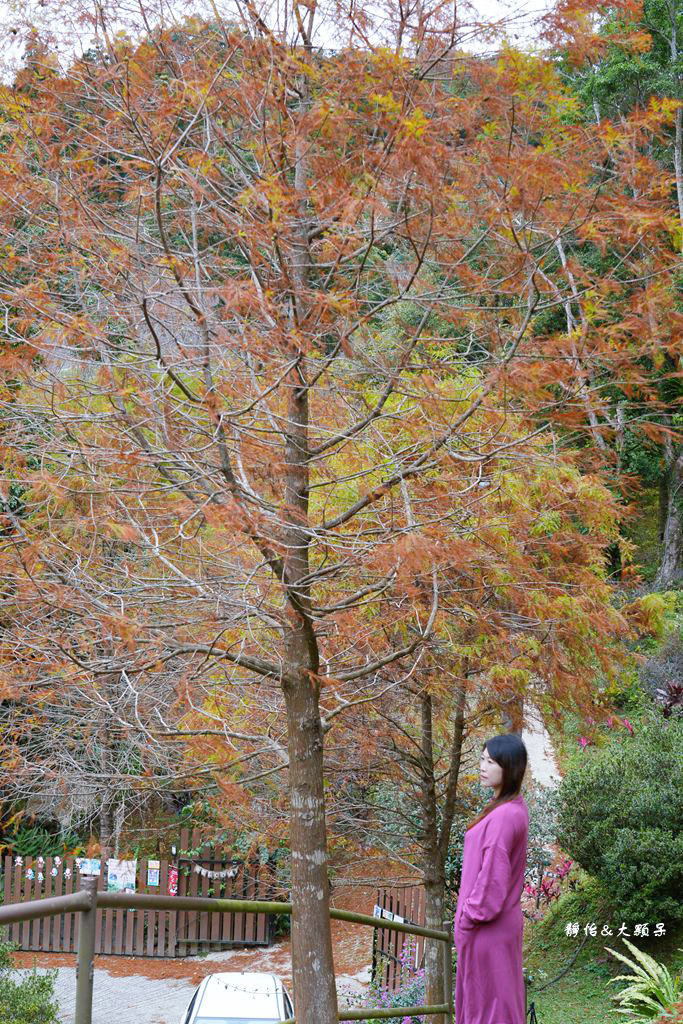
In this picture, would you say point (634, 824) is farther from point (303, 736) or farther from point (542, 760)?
point (542, 760)

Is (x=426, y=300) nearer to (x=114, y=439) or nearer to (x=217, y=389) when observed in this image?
(x=217, y=389)

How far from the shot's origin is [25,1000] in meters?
8.10

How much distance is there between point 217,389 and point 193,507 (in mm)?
597

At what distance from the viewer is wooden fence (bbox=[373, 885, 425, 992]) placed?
10.3 m

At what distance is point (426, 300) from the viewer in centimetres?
453

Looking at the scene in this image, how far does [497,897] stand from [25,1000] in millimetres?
6497

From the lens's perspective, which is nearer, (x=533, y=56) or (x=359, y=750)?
(x=533, y=56)

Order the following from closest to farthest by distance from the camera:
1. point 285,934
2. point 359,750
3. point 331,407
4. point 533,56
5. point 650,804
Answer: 1. point 533,56
2. point 331,407
3. point 359,750
4. point 650,804
5. point 285,934

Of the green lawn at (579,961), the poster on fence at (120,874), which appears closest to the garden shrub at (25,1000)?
the poster on fence at (120,874)

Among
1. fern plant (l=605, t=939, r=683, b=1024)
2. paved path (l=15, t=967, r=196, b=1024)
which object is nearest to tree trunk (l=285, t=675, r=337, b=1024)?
fern plant (l=605, t=939, r=683, b=1024)

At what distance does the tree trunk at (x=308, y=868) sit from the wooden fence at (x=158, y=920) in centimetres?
928

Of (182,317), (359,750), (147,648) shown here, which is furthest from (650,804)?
(182,317)

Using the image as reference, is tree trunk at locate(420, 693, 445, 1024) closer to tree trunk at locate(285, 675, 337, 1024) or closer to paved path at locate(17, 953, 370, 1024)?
paved path at locate(17, 953, 370, 1024)

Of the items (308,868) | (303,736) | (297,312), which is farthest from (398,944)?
(297,312)
